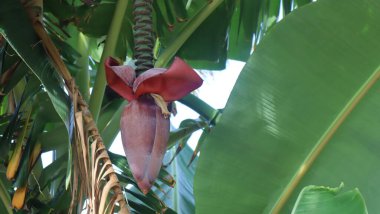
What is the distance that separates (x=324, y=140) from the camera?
0.97 metres

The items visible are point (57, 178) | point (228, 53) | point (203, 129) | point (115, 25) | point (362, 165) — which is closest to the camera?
point (362, 165)

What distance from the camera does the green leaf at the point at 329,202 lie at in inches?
24.0

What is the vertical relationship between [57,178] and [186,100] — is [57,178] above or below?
below

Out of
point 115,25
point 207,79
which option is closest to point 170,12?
point 115,25

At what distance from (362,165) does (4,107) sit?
0.91 metres

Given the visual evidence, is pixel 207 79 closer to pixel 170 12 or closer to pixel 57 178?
pixel 170 12

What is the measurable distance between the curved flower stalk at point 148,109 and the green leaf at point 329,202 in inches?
7.6

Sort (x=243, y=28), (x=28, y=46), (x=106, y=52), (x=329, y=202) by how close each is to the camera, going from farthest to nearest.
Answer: (x=243, y=28)
(x=106, y=52)
(x=28, y=46)
(x=329, y=202)

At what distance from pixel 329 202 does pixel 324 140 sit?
0.36m

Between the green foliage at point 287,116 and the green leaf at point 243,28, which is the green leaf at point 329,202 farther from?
the green leaf at point 243,28

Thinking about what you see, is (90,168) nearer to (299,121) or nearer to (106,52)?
(299,121)

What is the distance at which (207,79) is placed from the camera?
268 centimetres

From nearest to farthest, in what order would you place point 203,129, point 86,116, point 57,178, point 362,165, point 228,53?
point 86,116 < point 362,165 < point 57,178 < point 203,129 < point 228,53

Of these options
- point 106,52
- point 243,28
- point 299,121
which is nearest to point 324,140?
point 299,121
